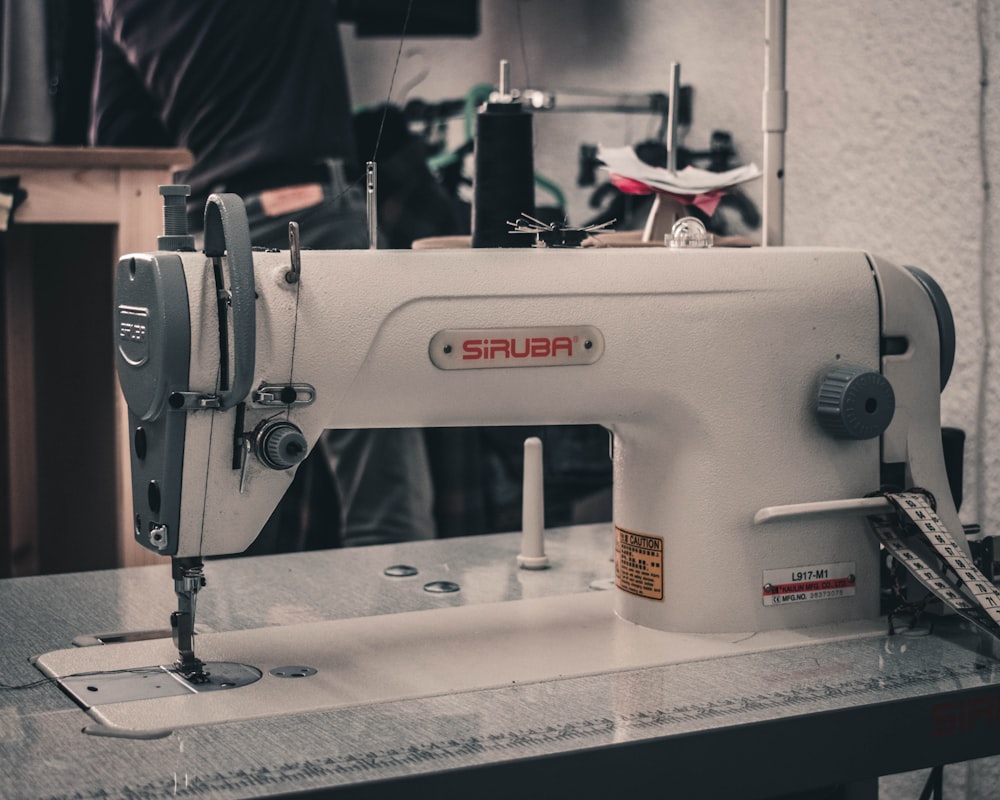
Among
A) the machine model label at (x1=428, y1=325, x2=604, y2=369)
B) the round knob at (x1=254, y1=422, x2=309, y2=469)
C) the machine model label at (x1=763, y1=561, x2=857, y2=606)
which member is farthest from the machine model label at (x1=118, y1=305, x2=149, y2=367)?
the machine model label at (x1=763, y1=561, x2=857, y2=606)

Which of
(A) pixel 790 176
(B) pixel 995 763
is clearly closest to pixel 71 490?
(A) pixel 790 176

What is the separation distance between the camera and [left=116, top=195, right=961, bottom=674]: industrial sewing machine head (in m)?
1.17

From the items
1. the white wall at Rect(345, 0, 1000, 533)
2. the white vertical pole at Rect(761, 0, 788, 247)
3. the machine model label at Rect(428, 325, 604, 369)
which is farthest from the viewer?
the white wall at Rect(345, 0, 1000, 533)

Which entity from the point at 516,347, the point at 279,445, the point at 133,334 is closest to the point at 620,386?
the point at 516,347

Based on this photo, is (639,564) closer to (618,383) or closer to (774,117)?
(618,383)

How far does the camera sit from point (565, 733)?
106cm

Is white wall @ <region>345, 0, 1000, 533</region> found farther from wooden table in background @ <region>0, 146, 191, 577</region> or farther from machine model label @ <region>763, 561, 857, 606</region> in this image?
wooden table in background @ <region>0, 146, 191, 577</region>

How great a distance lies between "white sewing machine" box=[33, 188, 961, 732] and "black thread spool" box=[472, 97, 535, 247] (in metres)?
0.10

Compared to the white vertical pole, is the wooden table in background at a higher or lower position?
lower

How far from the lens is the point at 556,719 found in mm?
1096

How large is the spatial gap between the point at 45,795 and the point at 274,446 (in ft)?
1.14

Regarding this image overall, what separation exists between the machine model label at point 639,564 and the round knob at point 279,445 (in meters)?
0.37

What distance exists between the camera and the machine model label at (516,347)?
1.25m

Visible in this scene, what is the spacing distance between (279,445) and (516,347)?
0.24 metres
